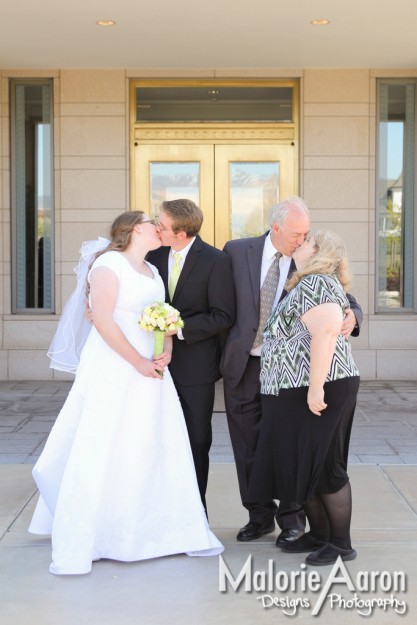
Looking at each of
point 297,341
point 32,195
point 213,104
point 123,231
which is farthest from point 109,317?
point 213,104

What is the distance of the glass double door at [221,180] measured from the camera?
11.4m

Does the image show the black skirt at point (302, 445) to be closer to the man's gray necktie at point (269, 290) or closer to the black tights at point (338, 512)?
the black tights at point (338, 512)

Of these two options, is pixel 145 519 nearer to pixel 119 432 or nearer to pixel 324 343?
pixel 119 432

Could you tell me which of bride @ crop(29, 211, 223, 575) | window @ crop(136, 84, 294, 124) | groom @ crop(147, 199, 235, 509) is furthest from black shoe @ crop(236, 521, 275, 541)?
window @ crop(136, 84, 294, 124)

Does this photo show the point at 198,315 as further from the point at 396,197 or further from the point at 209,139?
the point at 396,197

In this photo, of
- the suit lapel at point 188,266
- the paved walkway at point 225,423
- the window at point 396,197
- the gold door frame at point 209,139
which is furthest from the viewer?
the window at point 396,197

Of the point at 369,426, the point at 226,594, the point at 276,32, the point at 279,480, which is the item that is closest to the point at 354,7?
the point at 276,32

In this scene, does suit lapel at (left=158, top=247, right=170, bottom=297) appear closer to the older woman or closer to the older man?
the older man

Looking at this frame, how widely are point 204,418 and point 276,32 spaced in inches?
217

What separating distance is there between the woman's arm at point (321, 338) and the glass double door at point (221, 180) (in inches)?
274

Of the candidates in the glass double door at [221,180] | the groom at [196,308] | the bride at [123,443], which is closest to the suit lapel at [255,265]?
the groom at [196,308]

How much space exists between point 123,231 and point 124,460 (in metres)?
1.19

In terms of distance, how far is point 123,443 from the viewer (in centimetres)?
490

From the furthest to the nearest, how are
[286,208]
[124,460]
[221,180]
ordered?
[221,180], [286,208], [124,460]
